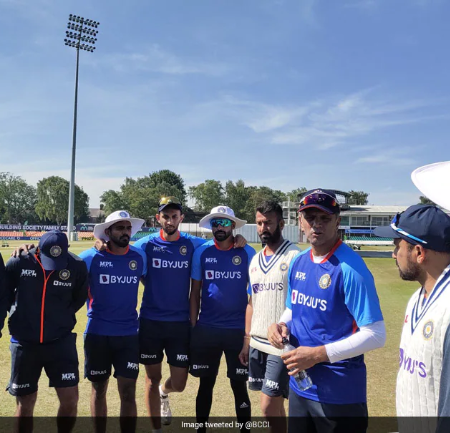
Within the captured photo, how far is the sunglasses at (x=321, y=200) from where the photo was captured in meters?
2.99

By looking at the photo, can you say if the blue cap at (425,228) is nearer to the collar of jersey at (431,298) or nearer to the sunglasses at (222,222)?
the collar of jersey at (431,298)

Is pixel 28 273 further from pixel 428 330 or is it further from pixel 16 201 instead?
pixel 16 201

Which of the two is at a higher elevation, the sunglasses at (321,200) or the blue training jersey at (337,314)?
the sunglasses at (321,200)

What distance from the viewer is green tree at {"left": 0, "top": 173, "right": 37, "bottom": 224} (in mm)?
90438

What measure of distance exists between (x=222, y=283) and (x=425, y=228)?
9.22 ft

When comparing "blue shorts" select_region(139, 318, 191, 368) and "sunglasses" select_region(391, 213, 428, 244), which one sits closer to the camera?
"sunglasses" select_region(391, 213, 428, 244)

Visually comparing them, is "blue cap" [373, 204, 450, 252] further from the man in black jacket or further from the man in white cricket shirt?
the man in black jacket

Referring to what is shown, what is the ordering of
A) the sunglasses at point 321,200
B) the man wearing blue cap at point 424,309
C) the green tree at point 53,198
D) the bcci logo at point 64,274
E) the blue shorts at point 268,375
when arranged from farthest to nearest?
1. the green tree at point 53,198
2. the bcci logo at point 64,274
3. the blue shorts at point 268,375
4. the sunglasses at point 321,200
5. the man wearing blue cap at point 424,309

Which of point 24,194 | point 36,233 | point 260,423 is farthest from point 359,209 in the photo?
point 24,194

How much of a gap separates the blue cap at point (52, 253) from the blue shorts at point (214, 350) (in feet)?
6.03

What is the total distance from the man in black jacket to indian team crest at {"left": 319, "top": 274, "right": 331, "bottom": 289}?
276 cm

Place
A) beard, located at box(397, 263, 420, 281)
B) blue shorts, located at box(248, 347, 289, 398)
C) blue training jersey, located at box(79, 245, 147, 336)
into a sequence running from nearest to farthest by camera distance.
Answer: beard, located at box(397, 263, 420, 281) → blue shorts, located at box(248, 347, 289, 398) → blue training jersey, located at box(79, 245, 147, 336)

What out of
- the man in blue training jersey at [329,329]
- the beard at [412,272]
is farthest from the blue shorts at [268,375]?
the beard at [412,272]

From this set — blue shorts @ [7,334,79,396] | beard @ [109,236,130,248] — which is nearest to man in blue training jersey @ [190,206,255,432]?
beard @ [109,236,130,248]
